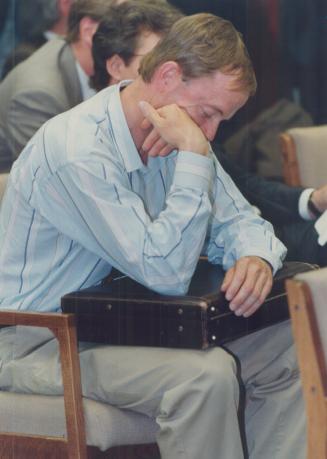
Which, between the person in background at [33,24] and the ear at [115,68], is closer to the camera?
the person in background at [33,24]

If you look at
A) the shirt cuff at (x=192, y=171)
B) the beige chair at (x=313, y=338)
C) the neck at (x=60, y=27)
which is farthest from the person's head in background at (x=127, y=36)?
the beige chair at (x=313, y=338)

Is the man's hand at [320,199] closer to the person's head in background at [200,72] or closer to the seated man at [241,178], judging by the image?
the seated man at [241,178]

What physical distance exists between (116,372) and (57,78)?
1161 mm

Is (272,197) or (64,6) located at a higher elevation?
(64,6)

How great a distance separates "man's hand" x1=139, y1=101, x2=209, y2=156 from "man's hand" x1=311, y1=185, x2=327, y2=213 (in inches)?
48.3

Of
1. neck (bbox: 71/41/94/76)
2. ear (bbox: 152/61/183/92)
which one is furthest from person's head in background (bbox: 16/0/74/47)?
ear (bbox: 152/61/183/92)

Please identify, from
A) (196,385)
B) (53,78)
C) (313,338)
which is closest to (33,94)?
(53,78)

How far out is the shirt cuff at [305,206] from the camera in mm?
3338

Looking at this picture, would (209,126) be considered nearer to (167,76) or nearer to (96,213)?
(167,76)

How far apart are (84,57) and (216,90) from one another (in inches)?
35.1

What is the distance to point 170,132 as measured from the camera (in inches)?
85.9

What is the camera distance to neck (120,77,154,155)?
224 centimetres

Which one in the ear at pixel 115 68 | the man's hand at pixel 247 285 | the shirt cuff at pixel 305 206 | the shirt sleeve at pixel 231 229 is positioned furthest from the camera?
the shirt cuff at pixel 305 206

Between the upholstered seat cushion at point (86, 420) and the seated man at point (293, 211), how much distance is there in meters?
1.16
